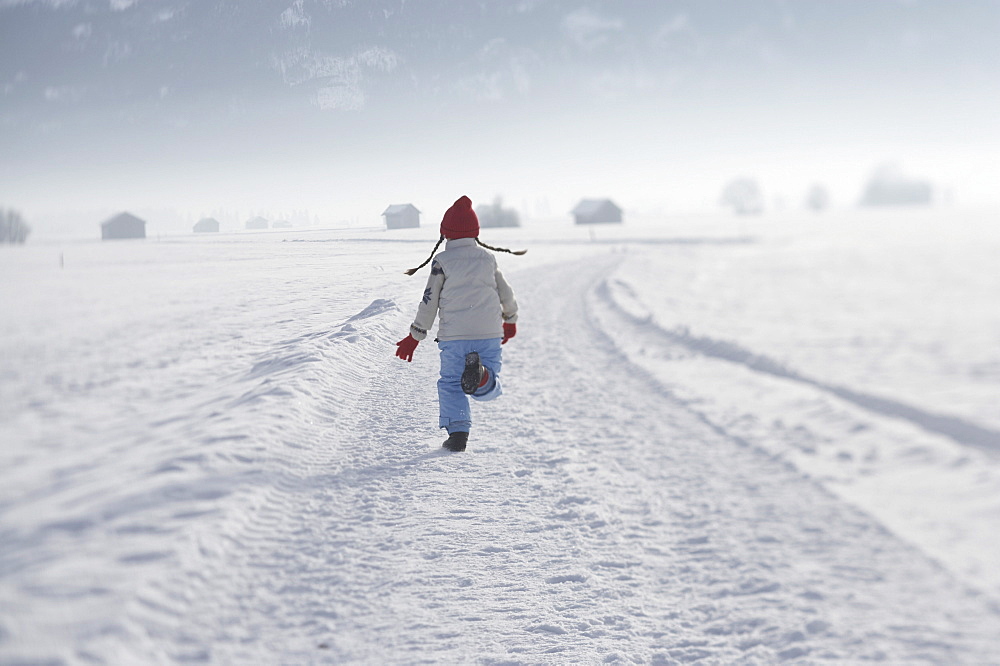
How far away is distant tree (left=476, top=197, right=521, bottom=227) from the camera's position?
16.6ft

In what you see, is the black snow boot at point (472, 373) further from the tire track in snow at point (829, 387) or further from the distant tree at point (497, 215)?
the tire track in snow at point (829, 387)

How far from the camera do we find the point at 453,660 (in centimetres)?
215

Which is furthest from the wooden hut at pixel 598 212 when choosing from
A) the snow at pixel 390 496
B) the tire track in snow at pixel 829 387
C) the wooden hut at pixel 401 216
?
the wooden hut at pixel 401 216

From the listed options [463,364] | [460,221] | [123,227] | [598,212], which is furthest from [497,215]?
[598,212]

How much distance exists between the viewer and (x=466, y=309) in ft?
10.6

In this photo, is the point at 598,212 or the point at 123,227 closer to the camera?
the point at 123,227

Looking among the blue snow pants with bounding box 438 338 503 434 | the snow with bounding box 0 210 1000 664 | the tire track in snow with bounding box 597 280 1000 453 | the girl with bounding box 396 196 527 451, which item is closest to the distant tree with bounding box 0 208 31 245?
the snow with bounding box 0 210 1000 664

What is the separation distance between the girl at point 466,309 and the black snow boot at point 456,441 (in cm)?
61

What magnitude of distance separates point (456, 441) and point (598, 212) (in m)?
41.4

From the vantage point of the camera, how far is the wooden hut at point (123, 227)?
8.84ft

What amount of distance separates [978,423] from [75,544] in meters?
6.20

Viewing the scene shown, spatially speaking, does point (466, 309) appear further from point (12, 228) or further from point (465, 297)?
point (12, 228)

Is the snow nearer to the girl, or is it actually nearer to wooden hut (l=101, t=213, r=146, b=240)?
wooden hut (l=101, t=213, r=146, b=240)

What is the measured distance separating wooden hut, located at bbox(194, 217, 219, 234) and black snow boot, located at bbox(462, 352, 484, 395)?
155 cm
